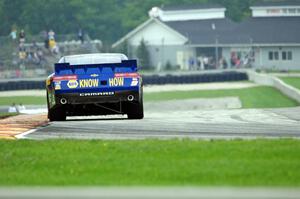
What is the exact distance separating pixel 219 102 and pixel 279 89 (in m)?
7.13

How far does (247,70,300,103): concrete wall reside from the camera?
137 feet

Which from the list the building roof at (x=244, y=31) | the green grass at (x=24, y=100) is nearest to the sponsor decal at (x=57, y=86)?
the green grass at (x=24, y=100)

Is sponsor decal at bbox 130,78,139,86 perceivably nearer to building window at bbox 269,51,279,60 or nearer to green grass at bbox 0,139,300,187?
green grass at bbox 0,139,300,187

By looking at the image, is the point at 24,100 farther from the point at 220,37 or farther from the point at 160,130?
the point at 160,130

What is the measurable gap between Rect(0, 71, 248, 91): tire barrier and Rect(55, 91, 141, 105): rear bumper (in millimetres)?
39841

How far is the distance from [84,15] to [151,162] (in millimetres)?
85506

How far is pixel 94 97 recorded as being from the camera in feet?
63.6

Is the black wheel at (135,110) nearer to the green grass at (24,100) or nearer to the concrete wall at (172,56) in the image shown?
the green grass at (24,100)

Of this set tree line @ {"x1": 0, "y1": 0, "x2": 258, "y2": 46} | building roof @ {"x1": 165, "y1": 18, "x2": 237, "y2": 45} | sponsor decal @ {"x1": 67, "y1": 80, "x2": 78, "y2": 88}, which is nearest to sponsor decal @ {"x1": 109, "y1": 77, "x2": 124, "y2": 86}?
sponsor decal @ {"x1": 67, "y1": 80, "x2": 78, "y2": 88}

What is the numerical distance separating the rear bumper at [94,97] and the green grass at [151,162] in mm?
4855

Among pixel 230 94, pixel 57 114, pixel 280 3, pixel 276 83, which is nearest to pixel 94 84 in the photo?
pixel 57 114

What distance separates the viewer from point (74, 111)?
20.2 m

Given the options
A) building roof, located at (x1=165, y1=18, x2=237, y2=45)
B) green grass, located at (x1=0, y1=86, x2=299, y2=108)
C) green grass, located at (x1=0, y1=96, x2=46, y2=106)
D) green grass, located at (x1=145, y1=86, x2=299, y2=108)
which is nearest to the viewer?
green grass, located at (x1=145, y1=86, x2=299, y2=108)

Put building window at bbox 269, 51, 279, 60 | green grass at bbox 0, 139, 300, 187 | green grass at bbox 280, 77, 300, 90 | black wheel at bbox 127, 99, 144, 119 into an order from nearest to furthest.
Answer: green grass at bbox 0, 139, 300, 187 → black wheel at bbox 127, 99, 144, 119 → green grass at bbox 280, 77, 300, 90 → building window at bbox 269, 51, 279, 60
